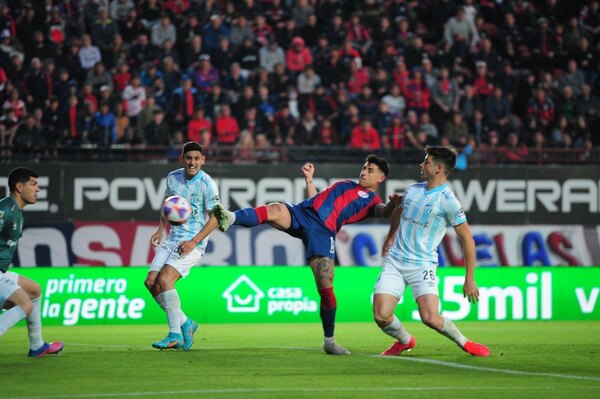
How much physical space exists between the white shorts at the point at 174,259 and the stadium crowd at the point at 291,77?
8635 millimetres

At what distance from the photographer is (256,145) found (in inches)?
864

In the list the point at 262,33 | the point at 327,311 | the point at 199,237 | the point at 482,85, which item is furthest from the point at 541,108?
the point at 199,237

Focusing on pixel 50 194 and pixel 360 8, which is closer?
pixel 50 194

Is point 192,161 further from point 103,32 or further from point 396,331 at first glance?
point 103,32

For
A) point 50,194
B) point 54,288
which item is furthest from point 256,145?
point 54,288

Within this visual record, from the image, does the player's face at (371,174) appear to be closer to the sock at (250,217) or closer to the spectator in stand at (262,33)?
the sock at (250,217)

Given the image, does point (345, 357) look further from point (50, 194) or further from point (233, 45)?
point (233, 45)

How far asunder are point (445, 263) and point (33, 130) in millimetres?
8208

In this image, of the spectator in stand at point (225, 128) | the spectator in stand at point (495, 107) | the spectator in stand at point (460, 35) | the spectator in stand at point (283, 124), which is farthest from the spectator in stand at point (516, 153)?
the spectator in stand at point (225, 128)

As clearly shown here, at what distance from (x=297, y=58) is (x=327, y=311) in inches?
484

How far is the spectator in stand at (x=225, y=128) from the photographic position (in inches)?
856

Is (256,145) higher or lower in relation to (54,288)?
higher

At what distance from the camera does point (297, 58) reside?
23375 millimetres

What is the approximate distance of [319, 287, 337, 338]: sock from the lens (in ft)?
38.5
